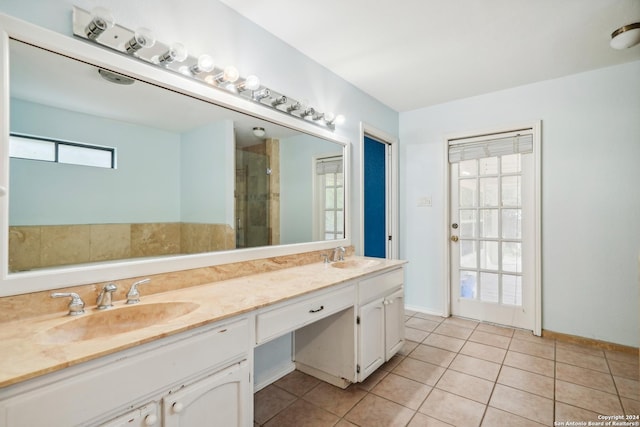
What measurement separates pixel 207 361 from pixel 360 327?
1086 millimetres

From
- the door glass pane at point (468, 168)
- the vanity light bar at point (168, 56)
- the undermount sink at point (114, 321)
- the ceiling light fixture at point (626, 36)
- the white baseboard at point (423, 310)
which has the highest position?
the ceiling light fixture at point (626, 36)

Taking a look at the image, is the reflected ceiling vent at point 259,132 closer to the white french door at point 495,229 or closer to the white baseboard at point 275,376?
the white baseboard at point 275,376

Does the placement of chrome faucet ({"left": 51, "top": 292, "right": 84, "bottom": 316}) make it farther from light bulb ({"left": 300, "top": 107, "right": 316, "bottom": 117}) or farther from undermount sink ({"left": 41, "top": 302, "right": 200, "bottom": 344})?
light bulb ({"left": 300, "top": 107, "right": 316, "bottom": 117})

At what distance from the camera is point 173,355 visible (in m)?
1.00

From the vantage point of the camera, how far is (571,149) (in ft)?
8.80

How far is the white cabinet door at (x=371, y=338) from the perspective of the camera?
1.94m

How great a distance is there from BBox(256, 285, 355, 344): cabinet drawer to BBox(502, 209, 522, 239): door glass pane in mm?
2027

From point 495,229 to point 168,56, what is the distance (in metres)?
3.12

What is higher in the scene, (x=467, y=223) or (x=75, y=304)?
(x=467, y=223)

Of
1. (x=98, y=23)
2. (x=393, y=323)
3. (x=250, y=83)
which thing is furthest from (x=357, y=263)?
(x=98, y=23)

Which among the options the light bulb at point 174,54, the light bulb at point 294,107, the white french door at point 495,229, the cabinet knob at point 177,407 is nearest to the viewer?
the cabinet knob at point 177,407

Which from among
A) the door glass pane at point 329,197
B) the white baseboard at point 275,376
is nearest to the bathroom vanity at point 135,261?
the white baseboard at point 275,376

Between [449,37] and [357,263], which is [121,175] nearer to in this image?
[357,263]

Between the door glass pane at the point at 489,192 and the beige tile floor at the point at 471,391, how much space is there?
1.33 meters
